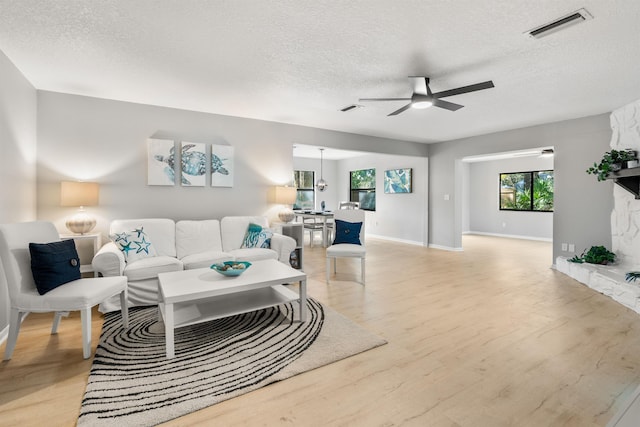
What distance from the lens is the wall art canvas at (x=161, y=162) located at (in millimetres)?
4113

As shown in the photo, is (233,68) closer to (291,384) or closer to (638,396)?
(291,384)

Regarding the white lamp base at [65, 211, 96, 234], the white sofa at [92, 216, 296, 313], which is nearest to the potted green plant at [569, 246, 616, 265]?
the white sofa at [92, 216, 296, 313]

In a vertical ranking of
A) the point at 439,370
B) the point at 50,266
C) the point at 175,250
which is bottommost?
the point at 439,370

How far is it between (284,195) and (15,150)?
9.84 feet

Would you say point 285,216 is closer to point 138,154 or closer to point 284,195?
point 284,195

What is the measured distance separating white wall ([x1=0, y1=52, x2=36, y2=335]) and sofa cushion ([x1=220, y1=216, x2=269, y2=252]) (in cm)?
203

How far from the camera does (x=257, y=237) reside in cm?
416

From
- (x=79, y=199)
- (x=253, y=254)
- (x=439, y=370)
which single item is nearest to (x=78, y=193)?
(x=79, y=199)

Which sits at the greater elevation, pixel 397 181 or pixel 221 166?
pixel 397 181

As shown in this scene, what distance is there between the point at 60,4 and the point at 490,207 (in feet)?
32.0

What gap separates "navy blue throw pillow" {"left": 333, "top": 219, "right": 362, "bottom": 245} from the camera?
15.2 ft

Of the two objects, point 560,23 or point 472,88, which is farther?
point 472,88

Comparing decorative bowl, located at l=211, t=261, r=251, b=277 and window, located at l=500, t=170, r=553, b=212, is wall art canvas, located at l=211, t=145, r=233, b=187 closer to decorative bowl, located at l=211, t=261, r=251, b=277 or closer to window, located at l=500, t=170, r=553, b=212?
decorative bowl, located at l=211, t=261, r=251, b=277

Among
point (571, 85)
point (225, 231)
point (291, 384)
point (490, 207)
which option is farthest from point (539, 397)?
point (490, 207)
